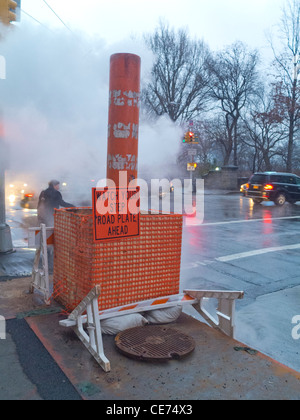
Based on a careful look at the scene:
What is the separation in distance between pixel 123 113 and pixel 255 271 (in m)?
4.26

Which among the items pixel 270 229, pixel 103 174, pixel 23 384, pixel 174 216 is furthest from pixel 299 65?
pixel 23 384

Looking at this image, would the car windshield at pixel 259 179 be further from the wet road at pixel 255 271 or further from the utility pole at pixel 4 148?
the utility pole at pixel 4 148

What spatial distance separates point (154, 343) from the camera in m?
3.67

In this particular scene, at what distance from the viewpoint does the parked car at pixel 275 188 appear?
18922 millimetres

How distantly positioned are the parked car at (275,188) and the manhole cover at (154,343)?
52.9 ft

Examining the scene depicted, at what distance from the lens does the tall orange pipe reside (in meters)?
4.39

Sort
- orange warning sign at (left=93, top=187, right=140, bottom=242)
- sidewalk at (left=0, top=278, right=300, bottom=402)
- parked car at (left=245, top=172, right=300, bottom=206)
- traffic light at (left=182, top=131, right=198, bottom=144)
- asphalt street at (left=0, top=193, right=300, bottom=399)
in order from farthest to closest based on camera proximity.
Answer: traffic light at (left=182, top=131, right=198, bottom=144) → parked car at (left=245, top=172, right=300, bottom=206) → orange warning sign at (left=93, top=187, right=140, bottom=242) → asphalt street at (left=0, top=193, right=300, bottom=399) → sidewalk at (left=0, top=278, right=300, bottom=402)

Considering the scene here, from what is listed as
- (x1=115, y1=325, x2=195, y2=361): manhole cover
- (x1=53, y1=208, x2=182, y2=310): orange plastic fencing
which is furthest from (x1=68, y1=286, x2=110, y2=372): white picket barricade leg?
(x1=53, y1=208, x2=182, y2=310): orange plastic fencing

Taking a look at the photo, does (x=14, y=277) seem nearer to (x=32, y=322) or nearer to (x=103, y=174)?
(x=32, y=322)

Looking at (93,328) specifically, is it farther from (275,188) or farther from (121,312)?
(275,188)

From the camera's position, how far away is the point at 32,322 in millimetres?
4082

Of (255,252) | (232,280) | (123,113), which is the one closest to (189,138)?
(255,252)

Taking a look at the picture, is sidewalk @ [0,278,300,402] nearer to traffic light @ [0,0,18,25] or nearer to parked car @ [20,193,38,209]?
traffic light @ [0,0,18,25]

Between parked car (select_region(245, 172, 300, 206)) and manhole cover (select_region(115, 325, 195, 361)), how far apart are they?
16137 millimetres
